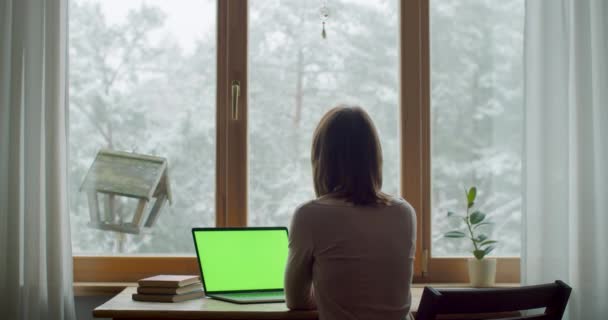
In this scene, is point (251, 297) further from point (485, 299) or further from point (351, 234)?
point (485, 299)

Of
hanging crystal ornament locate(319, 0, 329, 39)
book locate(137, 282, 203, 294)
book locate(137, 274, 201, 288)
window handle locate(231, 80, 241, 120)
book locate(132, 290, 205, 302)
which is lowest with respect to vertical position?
book locate(132, 290, 205, 302)

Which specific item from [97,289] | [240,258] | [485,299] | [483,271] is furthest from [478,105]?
[97,289]

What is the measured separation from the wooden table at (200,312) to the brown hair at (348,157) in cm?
37

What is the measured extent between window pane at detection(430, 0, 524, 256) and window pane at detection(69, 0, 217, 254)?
92cm

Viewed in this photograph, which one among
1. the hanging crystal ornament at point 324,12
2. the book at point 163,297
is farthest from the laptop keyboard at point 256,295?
the hanging crystal ornament at point 324,12

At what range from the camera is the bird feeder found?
2.51m

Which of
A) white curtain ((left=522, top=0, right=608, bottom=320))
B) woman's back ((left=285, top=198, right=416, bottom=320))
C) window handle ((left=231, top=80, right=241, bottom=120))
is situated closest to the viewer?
woman's back ((left=285, top=198, right=416, bottom=320))

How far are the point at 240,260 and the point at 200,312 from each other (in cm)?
32

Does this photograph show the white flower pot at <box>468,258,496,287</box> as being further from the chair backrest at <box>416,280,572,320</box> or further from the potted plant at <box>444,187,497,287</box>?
the chair backrest at <box>416,280,572,320</box>

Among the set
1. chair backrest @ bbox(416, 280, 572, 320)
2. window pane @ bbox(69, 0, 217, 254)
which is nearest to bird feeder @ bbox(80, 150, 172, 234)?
window pane @ bbox(69, 0, 217, 254)

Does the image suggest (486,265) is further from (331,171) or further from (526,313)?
(331,171)

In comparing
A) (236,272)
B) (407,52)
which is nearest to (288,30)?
(407,52)

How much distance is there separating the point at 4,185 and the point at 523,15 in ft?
6.90

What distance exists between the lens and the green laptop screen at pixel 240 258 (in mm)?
2137
